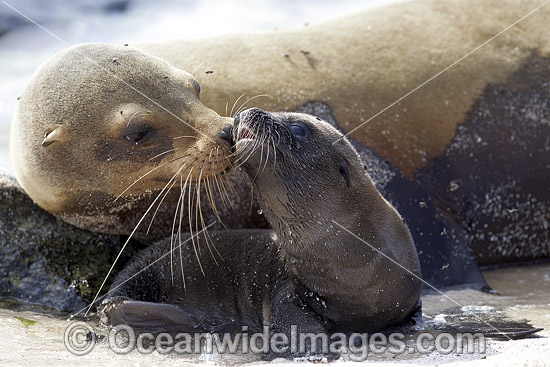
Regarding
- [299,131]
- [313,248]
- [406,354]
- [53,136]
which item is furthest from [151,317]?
[406,354]

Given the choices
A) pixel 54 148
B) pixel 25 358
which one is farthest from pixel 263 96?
pixel 25 358

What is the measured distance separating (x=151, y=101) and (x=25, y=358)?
1854 millimetres

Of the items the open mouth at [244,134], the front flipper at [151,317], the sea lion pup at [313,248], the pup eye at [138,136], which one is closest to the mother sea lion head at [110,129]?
the pup eye at [138,136]

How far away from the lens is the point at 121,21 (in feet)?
50.2

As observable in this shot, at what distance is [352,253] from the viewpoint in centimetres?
512

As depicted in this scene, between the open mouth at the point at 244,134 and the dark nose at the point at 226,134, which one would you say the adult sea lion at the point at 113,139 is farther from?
the open mouth at the point at 244,134

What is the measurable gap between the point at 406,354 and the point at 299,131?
59.9 inches

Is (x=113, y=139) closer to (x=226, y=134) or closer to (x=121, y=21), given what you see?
(x=226, y=134)

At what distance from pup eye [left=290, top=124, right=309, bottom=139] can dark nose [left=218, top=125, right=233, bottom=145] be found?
391 mm

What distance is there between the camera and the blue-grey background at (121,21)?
13.0 meters

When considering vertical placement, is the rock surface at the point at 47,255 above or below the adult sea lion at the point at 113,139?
below

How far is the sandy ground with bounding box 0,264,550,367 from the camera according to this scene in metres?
4.25

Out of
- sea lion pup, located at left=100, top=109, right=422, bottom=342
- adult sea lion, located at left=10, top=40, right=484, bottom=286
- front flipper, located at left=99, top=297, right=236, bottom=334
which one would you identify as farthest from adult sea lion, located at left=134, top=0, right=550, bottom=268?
front flipper, located at left=99, top=297, right=236, bottom=334

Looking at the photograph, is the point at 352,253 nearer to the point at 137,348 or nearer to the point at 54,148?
the point at 137,348
